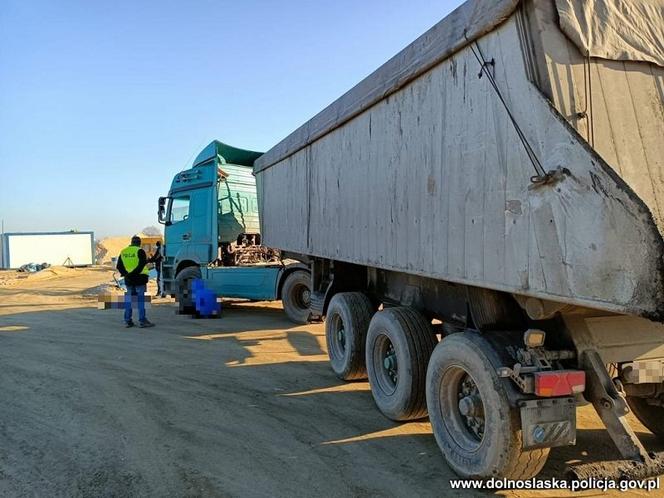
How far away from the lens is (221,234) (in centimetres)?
1176

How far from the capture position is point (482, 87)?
3129 mm

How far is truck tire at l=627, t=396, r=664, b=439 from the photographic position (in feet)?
13.1

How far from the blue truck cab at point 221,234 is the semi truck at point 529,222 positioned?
698 centimetres

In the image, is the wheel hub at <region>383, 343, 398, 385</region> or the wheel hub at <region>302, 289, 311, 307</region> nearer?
the wheel hub at <region>383, 343, 398, 385</region>

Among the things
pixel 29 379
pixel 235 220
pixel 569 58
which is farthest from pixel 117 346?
pixel 569 58

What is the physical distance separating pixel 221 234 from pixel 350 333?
21.9 feet

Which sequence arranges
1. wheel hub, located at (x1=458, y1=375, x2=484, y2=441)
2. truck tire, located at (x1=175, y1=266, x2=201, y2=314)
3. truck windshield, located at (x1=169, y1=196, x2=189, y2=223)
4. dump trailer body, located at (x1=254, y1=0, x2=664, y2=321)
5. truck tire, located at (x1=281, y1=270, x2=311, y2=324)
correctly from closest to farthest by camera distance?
dump trailer body, located at (x1=254, y1=0, x2=664, y2=321), wheel hub, located at (x1=458, y1=375, x2=484, y2=441), truck tire, located at (x1=281, y1=270, x2=311, y2=324), truck tire, located at (x1=175, y1=266, x2=201, y2=314), truck windshield, located at (x1=169, y1=196, x2=189, y2=223)

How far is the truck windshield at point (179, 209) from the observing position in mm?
12562

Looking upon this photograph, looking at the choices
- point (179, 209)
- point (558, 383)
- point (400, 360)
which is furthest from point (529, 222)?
point (179, 209)

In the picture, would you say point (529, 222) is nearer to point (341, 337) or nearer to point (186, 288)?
point (341, 337)

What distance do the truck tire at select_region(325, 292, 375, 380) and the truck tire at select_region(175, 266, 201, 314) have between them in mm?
6617

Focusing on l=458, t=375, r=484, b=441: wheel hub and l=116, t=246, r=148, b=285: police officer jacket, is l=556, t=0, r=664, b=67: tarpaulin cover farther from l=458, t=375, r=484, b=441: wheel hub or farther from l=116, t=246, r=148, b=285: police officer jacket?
l=116, t=246, r=148, b=285: police officer jacket

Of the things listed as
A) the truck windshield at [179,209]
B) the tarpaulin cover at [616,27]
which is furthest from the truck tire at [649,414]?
the truck windshield at [179,209]

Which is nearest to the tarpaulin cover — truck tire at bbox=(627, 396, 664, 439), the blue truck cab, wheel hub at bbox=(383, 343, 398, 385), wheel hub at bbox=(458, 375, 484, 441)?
wheel hub at bbox=(458, 375, 484, 441)
